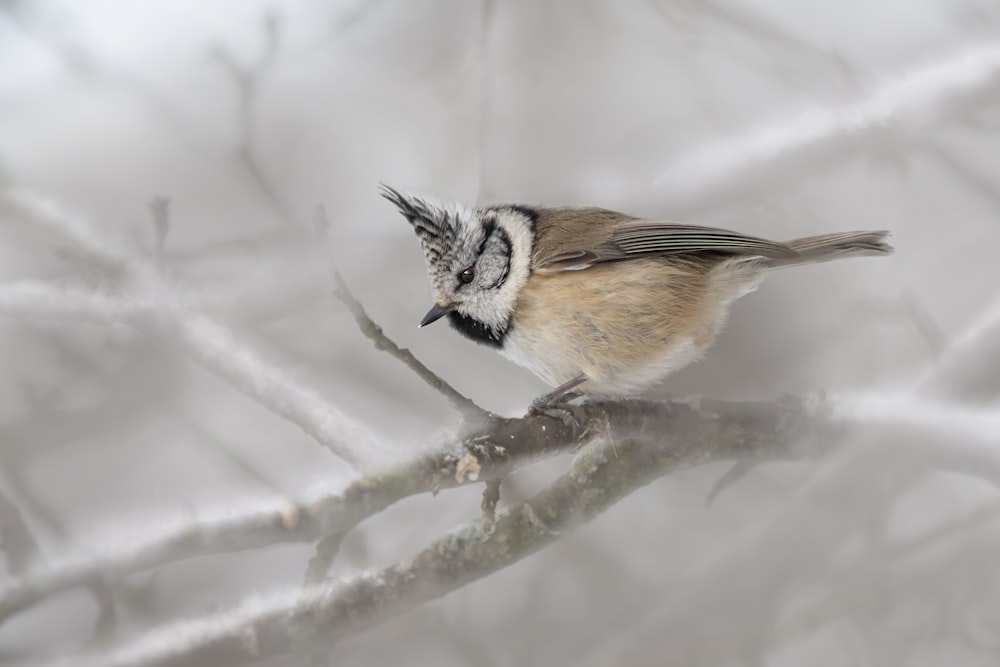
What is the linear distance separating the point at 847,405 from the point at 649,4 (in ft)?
3.52

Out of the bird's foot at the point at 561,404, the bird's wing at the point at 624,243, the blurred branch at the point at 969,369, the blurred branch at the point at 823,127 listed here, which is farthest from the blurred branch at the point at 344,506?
the blurred branch at the point at 823,127

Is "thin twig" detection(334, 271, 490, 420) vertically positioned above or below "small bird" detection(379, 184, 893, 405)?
below

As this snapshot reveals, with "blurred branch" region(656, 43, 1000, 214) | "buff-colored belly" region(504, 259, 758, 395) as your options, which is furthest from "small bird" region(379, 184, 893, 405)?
"blurred branch" region(656, 43, 1000, 214)

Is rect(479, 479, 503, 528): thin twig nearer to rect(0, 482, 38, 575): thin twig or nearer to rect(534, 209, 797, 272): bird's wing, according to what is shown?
rect(534, 209, 797, 272): bird's wing

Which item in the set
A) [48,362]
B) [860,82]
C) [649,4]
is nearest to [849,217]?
[860,82]

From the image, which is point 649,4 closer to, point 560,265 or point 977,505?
point 560,265

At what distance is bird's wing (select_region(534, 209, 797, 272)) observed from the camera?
1.55 m

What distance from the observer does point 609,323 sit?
1.55 m

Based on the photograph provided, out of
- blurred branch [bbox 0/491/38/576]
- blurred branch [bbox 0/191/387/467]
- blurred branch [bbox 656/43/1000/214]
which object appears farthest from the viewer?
blurred branch [bbox 656/43/1000/214]

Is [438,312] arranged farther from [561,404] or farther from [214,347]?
[214,347]

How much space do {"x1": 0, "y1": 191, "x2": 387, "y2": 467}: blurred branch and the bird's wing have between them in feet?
1.59

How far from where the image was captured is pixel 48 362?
A: 1.59m

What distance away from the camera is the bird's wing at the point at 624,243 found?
61.1 inches

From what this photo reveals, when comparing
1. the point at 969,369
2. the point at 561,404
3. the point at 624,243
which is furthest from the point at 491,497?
the point at 969,369
